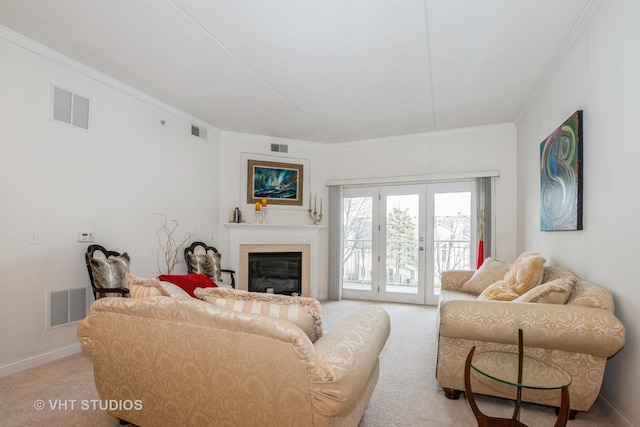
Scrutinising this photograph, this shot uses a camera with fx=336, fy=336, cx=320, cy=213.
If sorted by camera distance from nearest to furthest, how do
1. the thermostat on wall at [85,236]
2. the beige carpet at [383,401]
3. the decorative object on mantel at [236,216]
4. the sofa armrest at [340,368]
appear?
1. the sofa armrest at [340,368]
2. the beige carpet at [383,401]
3. the thermostat on wall at [85,236]
4. the decorative object on mantel at [236,216]

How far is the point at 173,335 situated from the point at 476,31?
117 inches

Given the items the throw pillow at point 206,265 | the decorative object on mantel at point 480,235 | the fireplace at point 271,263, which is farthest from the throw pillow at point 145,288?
the decorative object on mantel at point 480,235

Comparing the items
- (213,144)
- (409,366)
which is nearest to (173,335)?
(409,366)

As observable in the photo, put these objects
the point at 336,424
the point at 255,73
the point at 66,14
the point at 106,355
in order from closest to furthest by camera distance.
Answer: the point at 336,424, the point at 106,355, the point at 66,14, the point at 255,73

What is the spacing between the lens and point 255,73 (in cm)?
338

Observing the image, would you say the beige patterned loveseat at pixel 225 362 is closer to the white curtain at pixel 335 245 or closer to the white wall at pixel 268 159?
the white wall at pixel 268 159

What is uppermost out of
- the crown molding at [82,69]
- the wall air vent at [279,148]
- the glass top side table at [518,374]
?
the crown molding at [82,69]

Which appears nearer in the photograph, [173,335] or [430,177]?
[173,335]

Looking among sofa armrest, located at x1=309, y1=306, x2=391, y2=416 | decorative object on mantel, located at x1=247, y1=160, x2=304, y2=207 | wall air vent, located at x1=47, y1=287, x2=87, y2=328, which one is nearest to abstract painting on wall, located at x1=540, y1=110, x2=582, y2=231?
sofa armrest, located at x1=309, y1=306, x2=391, y2=416

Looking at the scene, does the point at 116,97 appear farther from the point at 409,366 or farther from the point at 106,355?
the point at 409,366

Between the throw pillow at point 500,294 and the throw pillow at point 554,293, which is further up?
the throw pillow at point 554,293

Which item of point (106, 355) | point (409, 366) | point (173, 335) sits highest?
point (173, 335)

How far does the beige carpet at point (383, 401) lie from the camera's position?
2.09 metres

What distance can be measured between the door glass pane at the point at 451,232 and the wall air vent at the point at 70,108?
4660mm
